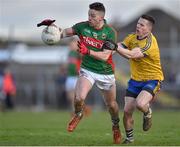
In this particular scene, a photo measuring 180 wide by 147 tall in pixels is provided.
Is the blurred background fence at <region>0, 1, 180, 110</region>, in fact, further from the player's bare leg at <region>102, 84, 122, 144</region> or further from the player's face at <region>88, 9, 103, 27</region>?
the player's face at <region>88, 9, 103, 27</region>

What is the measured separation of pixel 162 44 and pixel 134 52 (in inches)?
984

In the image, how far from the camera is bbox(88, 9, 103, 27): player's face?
45.1ft

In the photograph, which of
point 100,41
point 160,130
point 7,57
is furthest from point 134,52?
point 7,57

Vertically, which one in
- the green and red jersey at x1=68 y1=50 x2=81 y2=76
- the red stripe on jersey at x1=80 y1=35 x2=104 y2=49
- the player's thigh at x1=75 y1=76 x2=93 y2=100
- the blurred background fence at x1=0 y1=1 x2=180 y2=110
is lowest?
the blurred background fence at x1=0 y1=1 x2=180 y2=110

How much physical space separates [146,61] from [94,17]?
1.30 m

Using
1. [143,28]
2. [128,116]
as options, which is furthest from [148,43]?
[128,116]

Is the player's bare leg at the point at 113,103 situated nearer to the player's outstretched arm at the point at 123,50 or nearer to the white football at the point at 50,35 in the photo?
the player's outstretched arm at the point at 123,50

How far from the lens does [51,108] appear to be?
117 feet

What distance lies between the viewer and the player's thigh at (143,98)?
13641 millimetres

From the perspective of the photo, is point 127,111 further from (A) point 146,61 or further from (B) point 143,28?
(B) point 143,28

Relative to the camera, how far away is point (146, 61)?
14.0m

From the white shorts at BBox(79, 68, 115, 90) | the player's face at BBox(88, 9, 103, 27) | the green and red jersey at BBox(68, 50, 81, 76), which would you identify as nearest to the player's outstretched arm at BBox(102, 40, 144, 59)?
the player's face at BBox(88, 9, 103, 27)

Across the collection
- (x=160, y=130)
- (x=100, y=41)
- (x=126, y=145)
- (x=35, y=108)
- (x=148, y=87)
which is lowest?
(x=35, y=108)

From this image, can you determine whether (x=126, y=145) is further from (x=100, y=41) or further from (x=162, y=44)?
(x=162, y=44)
